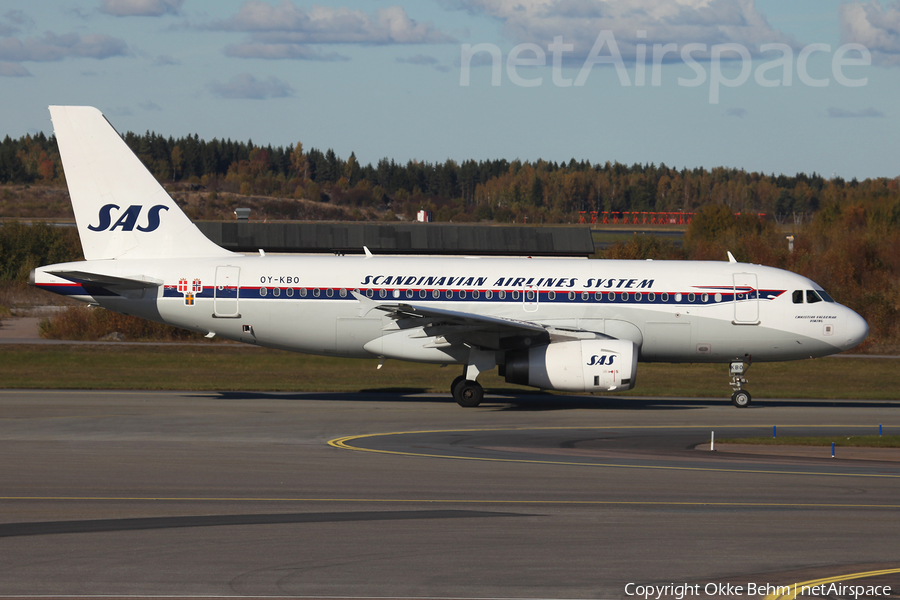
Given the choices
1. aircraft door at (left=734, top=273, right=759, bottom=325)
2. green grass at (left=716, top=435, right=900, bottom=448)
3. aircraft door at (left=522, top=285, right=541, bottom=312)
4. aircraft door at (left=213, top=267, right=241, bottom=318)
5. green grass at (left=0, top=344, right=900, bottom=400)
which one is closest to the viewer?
green grass at (left=716, top=435, right=900, bottom=448)

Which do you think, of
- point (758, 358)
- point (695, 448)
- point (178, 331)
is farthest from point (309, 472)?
point (178, 331)

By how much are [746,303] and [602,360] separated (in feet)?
18.0

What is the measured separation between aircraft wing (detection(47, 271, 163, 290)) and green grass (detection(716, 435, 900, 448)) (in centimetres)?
1693

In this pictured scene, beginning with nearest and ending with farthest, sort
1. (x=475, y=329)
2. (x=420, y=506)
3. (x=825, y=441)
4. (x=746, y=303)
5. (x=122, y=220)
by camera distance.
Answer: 1. (x=420, y=506)
2. (x=825, y=441)
3. (x=475, y=329)
4. (x=746, y=303)
5. (x=122, y=220)

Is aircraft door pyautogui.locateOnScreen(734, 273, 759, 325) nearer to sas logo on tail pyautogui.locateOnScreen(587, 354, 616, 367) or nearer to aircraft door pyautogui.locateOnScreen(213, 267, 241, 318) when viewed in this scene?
sas logo on tail pyautogui.locateOnScreen(587, 354, 616, 367)

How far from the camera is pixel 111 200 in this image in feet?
97.1

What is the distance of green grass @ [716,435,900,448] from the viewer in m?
21.5

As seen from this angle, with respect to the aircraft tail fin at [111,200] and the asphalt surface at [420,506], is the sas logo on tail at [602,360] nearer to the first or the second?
the asphalt surface at [420,506]

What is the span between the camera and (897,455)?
20453 mm

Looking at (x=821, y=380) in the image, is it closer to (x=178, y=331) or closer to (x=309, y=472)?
(x=309, y=472)

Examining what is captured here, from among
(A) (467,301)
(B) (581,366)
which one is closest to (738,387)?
(B) (581,366)

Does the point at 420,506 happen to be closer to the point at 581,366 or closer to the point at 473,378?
the point at 581,366

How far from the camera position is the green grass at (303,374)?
3341 cm

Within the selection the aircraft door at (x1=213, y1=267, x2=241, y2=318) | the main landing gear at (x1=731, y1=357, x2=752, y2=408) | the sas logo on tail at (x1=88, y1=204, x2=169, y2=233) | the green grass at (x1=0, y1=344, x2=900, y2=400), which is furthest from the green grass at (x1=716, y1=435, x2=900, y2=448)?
the sas logo on tail at (x1=88, y1=204, x2=169, y2=233)
